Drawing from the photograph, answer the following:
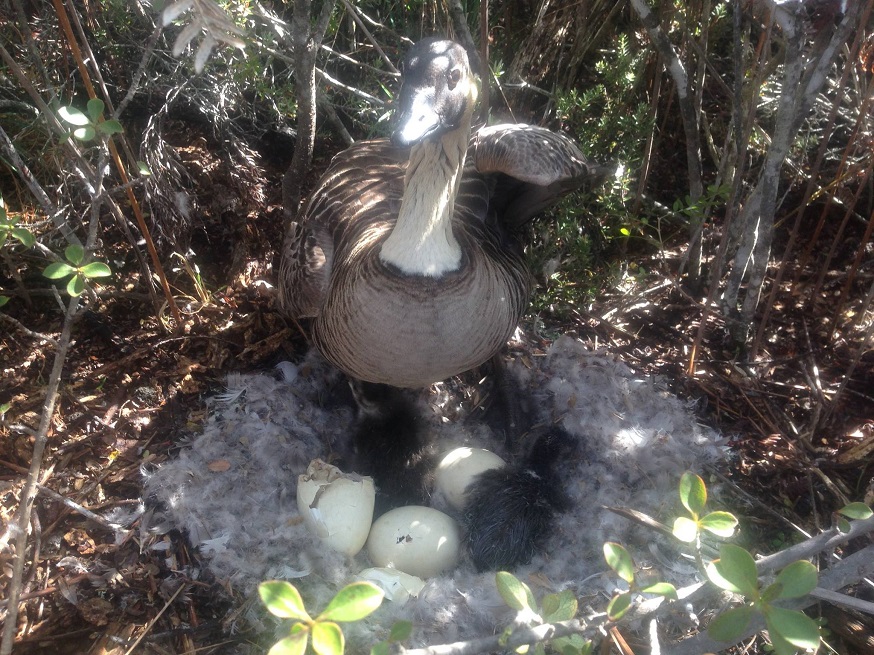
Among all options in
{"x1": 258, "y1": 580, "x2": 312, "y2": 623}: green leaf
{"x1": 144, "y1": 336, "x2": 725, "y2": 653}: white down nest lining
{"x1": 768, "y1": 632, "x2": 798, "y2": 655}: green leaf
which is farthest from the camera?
{"x1": 144, "y1": 336, "x2": 725, "y2": 653}: white down nest lining

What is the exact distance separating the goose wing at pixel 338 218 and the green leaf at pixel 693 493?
1.12 metres

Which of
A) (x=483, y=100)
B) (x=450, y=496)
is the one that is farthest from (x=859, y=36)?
(x=450, y=496)

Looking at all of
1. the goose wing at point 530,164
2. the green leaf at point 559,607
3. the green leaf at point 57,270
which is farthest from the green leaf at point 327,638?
the goose wing at point 530,164

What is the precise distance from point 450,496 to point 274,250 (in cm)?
136

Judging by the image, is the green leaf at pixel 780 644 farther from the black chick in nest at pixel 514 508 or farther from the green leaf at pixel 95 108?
the green leaf at pixel 95 108

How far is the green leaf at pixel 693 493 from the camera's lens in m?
1.12

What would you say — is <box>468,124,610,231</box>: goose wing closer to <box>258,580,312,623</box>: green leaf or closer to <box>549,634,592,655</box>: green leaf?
<box>549,634,592,655</box>: green leaf

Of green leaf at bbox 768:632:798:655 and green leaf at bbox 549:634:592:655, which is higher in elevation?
green leaf at bbox 768:632:798:655

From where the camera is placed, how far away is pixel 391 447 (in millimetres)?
Result: 2123

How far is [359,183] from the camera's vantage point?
7.29 ft

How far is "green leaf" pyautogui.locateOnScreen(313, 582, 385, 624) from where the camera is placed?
843 millimetres

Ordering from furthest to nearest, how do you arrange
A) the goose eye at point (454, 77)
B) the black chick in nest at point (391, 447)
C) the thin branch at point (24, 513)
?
the black chick in nest at point (391, 447) < the goose eye at point (454, 77) < the thin branch at point (24, 513)

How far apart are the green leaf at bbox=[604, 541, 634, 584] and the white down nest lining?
55 centimetres

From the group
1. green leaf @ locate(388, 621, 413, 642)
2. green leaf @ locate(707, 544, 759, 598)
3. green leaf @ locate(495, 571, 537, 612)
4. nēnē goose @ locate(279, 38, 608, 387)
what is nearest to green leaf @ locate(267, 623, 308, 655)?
green leaf @ locate(388, 621, 413, 642)
